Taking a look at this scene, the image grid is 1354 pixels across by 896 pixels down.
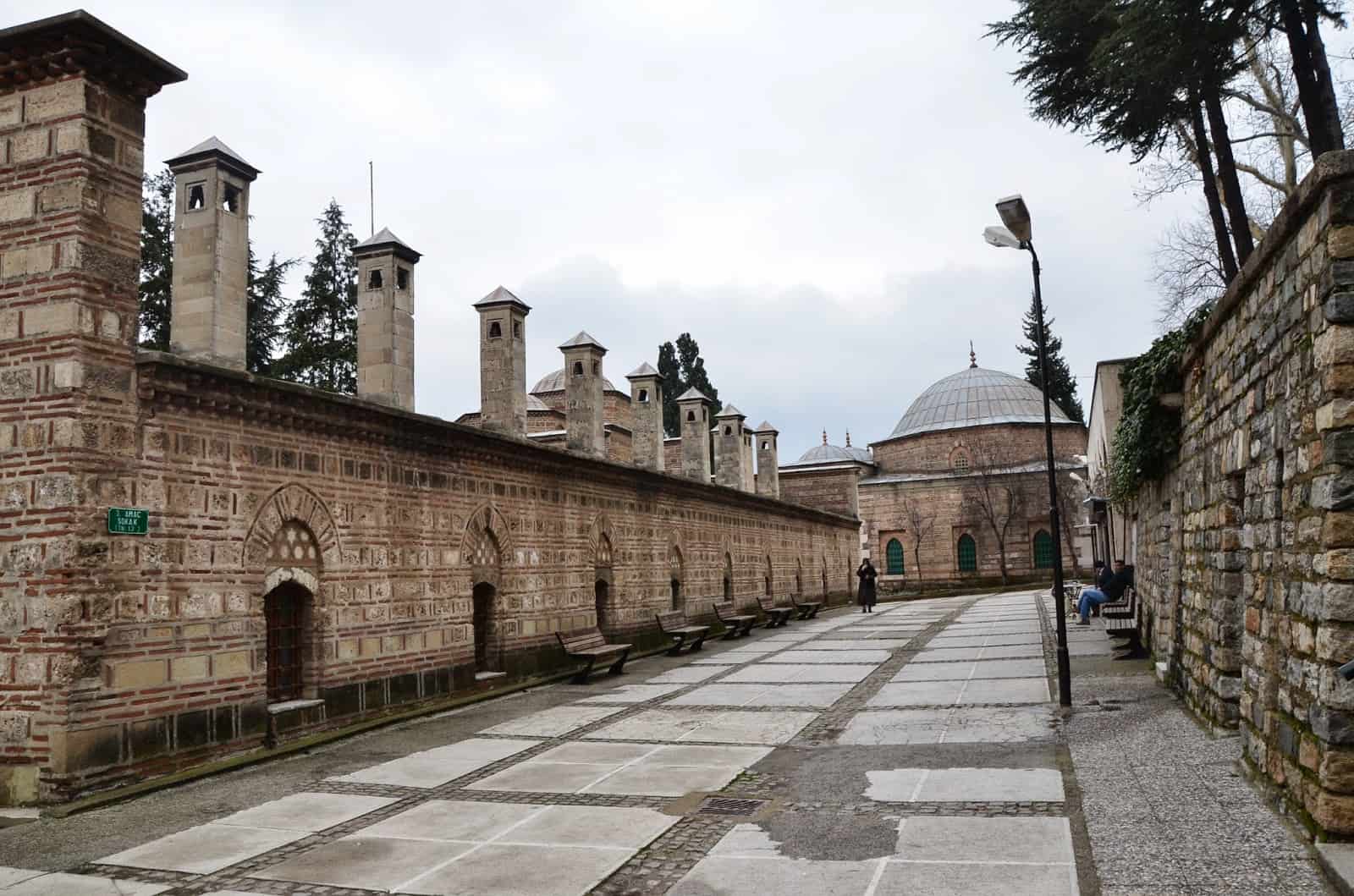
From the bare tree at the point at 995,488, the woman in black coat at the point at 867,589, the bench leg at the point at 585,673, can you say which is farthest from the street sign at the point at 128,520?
the bare tree at the point at 995,488

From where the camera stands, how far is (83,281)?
7527 millimetres

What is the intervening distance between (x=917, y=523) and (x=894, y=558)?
7.32 ft

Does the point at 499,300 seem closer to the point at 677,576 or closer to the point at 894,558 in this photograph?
the point at 677,576

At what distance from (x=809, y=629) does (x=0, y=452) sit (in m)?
17.0

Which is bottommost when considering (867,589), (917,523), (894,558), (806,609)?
(806,609)

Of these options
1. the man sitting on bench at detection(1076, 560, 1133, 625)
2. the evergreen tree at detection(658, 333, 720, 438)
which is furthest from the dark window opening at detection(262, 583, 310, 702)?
the evergreen tree at detection(658, 333, 720, 438)

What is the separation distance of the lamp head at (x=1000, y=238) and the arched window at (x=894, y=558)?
41541 millimetres

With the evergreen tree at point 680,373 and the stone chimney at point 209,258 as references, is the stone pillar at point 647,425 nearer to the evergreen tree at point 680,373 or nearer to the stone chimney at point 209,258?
the stone chimney at point 209,258

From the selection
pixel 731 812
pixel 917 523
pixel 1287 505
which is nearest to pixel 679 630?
pixel 731 812

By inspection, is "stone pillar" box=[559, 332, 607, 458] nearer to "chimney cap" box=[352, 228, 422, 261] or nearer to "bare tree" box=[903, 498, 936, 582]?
"chimney cap" box=[352, 228, 422, 261]

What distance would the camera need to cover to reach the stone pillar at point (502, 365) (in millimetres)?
13672

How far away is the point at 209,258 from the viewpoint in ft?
29.0

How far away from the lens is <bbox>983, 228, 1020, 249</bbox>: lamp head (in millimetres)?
10383

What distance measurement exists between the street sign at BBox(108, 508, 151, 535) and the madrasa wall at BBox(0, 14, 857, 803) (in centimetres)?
7
